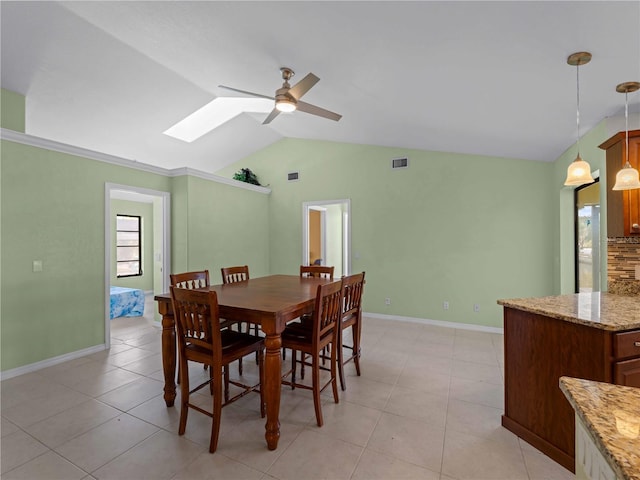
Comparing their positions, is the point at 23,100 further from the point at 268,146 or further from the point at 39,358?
the point at 268,146

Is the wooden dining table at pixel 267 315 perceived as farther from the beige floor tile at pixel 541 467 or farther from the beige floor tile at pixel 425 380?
the beige floor tile at pixel 541 467

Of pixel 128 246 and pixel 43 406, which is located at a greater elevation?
pixel 128 246

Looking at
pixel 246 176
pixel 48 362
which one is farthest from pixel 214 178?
pixel 48 362

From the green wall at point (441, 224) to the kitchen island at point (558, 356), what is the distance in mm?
2075

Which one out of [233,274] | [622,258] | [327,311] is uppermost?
[622,258]

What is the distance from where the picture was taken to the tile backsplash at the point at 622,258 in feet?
8.15

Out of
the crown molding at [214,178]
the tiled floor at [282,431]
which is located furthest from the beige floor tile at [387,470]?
the crown molding at [214,178]

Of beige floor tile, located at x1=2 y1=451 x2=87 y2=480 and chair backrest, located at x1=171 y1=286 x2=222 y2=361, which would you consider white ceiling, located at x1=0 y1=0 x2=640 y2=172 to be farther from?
beige floor tile, located at x1=2 y1=451 x2=87 y2=480

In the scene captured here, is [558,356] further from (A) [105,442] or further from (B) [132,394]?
(B) [132,394]

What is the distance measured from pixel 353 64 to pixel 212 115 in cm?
318

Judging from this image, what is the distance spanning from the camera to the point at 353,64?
99.1 inches

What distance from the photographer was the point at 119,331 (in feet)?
14.8

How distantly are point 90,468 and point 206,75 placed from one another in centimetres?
363

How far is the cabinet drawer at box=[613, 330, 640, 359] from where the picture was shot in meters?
1.61
